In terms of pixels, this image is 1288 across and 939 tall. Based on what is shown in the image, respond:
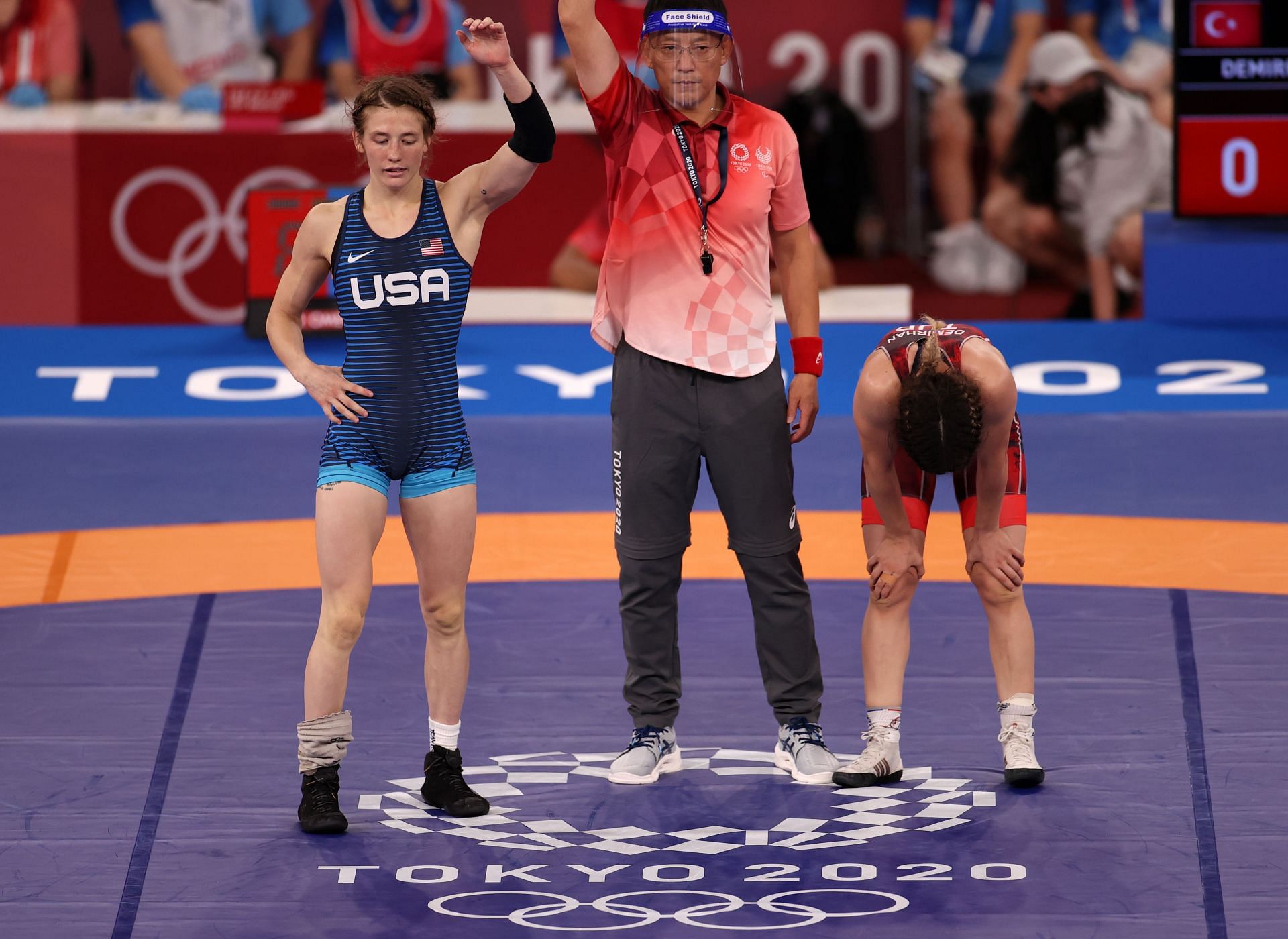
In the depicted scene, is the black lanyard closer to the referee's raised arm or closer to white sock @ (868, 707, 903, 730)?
the referee's raised arm

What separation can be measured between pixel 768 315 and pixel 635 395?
382 millimetres

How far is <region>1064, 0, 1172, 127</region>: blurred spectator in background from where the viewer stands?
995cm

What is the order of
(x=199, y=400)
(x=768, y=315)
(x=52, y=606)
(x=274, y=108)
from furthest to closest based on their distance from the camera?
(x=274, y=108) → (x=199, y=400) → (x=52, y=606) → (x=768, y=315)

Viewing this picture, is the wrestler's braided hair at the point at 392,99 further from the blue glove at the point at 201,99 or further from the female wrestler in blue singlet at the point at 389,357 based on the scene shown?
the blue glove at the point at 201,99

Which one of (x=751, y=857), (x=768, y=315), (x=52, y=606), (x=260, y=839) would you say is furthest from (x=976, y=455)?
(x=52, y=606)

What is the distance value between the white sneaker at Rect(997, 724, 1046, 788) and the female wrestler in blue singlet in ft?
4.01

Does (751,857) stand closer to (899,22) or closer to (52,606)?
(52,606)

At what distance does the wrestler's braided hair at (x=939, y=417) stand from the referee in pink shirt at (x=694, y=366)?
46 cm

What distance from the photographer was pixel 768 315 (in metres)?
4.69

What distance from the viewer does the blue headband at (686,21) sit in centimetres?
450

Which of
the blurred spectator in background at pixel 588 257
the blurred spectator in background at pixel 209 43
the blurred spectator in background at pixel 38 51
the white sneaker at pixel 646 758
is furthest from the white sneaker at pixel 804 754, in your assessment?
the blurred spectator in background at pixel 38 51

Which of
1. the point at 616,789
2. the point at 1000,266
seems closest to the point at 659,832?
the point at 616,789

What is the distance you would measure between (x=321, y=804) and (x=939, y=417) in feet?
5.26

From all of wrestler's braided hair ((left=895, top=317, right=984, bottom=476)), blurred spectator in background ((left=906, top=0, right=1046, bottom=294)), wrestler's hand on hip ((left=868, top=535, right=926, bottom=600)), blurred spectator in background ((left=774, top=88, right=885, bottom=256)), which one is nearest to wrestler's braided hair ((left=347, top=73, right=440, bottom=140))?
wrestler's braided hair ((left=895, top=317, right=984, bottom=476))
